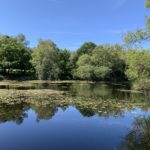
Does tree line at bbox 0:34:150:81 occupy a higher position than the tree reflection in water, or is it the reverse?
tree line at bbox 0:34:150:81

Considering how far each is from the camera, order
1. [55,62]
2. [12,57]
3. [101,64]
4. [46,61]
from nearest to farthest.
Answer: [46,61] → [12,57] → [55,62] → [101,64]

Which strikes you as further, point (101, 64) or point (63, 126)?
point (101, 64)

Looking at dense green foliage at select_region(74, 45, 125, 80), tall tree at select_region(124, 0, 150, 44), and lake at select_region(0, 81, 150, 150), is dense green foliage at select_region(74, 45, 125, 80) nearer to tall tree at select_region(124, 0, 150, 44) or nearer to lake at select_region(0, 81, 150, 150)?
lake at select_region(0, 81, 150, 150)

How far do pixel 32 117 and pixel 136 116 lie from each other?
6771 mm

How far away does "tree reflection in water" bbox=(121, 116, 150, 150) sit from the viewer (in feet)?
31.5

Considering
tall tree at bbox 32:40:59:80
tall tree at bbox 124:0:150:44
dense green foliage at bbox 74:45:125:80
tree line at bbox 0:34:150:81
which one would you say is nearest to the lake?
tall tree at bbox 124:0:150:44

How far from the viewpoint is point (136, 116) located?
16438mm

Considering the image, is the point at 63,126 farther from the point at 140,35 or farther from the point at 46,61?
the point at 46,61

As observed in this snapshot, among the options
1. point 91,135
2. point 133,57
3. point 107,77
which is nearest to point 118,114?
point 133,57

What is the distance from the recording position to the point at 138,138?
10.7 metres

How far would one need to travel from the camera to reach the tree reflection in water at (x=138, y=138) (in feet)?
31.5

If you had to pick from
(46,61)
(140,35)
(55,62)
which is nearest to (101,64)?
(55,62)

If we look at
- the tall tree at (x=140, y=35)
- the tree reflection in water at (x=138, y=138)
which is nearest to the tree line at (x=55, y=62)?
the tall tree at (x=140, y=35)

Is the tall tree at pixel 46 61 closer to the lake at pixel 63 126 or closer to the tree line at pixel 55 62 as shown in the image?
the tree line at pixel 55 62
